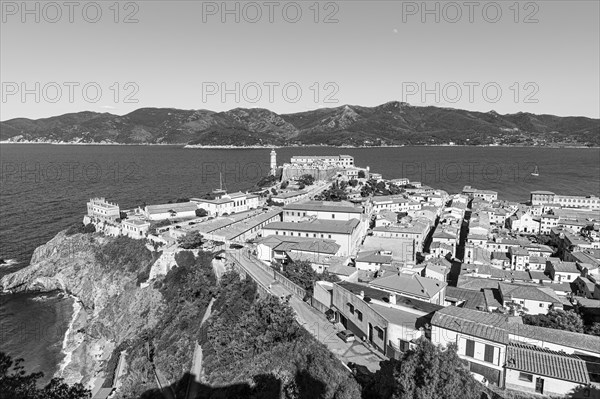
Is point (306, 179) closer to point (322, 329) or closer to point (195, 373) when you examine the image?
point (195, 373)

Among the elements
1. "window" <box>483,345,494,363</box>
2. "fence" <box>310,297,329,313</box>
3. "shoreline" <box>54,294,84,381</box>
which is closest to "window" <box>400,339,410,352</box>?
"window" <box>483,345,494,363</box>

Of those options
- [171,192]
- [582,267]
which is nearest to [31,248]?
[171,192]

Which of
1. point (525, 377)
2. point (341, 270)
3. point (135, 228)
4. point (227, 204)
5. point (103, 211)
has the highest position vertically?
point (227, 204)

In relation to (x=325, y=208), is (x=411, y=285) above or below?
below

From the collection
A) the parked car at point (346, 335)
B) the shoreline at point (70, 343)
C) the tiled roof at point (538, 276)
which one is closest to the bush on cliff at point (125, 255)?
the shoreline at point (70, 343)

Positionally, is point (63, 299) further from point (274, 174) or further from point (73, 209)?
point (274, 174)

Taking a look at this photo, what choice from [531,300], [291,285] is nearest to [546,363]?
[291,285]
